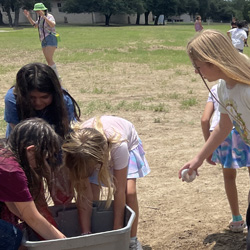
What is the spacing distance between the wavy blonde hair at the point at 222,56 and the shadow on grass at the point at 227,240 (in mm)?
1219

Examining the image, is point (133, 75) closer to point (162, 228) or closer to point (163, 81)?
point (163, 81)

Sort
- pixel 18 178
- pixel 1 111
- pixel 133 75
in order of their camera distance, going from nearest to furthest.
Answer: pixel 18 178 → pixel 1 111 → pixel 133 75

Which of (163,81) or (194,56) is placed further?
(163,81)

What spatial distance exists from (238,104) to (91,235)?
101cm

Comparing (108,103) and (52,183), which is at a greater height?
(52,183)

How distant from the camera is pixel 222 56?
243 centimetres

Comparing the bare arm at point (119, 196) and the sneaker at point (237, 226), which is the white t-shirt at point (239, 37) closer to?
the sneaker at point (237, 226)

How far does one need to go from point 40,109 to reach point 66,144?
24.0 inches

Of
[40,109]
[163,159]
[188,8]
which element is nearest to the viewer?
[40,109]

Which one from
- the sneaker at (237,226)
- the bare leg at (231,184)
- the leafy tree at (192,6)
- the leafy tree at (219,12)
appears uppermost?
the bare leg at (231,184)

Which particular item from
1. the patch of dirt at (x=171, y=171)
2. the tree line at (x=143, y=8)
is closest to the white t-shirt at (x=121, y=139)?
the patch of dirt at (x=171, y=171)

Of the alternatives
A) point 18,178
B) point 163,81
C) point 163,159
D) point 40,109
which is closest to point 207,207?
point 163,159

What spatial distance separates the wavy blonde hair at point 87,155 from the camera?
2.48 m

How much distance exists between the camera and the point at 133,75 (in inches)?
425
